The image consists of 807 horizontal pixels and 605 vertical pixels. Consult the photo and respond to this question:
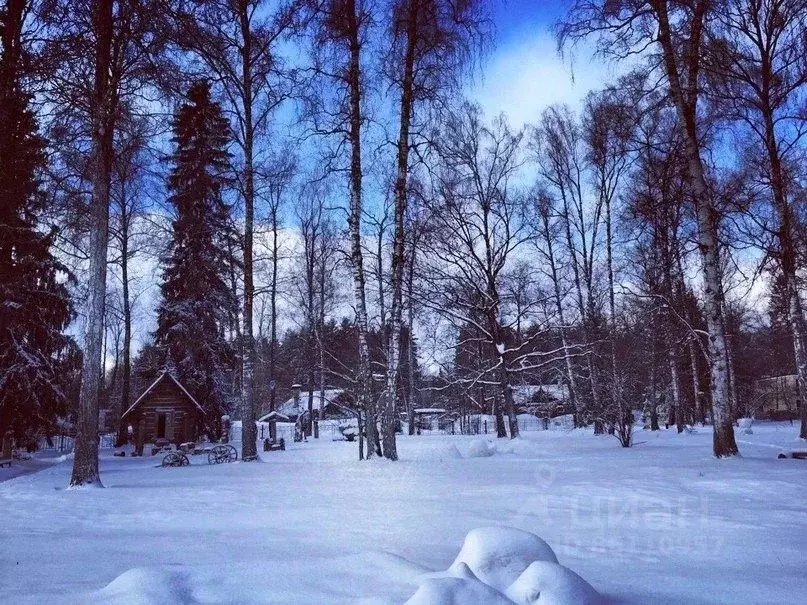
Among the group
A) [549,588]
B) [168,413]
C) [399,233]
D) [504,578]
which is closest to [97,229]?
[399,233]

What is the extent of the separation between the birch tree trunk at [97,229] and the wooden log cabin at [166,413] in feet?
55.4

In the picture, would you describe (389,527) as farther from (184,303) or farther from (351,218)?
(184,303)

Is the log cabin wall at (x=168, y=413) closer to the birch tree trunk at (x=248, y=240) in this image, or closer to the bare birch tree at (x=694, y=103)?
the birch tree trunk at (x=248, y=240)

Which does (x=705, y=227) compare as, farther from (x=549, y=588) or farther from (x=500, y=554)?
(x=549, y=588)

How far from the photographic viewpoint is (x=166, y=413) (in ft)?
88.2

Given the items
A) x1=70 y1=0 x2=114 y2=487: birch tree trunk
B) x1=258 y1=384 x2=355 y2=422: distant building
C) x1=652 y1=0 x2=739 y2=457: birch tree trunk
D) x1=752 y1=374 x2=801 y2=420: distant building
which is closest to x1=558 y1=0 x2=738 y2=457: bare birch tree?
x1=652 y1=0 x2=739 y2=457: birch tree trunk

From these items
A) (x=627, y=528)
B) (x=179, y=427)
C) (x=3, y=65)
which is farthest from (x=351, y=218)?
(x=179, y=427)

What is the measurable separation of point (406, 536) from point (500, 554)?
1.88 metres

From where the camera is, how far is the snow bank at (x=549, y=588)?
9.62 ft

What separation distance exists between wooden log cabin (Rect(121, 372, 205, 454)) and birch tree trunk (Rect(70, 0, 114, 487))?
55.4 ft

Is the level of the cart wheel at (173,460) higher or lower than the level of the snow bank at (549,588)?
lower

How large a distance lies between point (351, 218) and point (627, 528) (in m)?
9.87

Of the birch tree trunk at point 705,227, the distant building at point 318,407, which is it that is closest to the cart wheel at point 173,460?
the birch tree trunk at point 705,227

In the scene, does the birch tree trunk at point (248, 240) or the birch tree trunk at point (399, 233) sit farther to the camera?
the birch tree trunk at point (248, 240)
